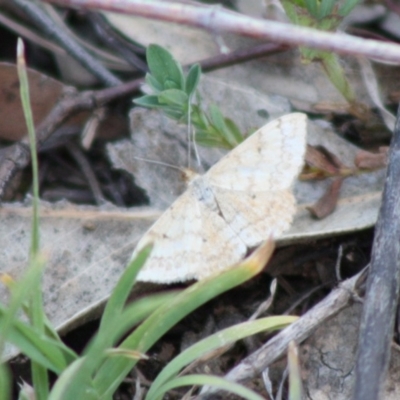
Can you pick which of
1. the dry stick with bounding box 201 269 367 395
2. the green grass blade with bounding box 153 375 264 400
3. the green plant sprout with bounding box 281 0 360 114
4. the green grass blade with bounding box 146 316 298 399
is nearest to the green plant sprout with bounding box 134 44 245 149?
the green plant sprout with bounding box 281 0 360 114

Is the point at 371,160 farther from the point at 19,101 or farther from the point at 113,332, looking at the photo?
the point at 19,101

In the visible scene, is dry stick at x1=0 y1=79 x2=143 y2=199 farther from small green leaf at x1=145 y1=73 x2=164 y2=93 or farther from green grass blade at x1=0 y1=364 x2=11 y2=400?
green grass blade at x1=0 y1=364 x2=11 y2=400

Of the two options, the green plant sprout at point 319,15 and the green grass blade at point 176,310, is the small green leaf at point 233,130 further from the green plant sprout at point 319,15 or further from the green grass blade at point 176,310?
the green grass blade at point 176,310

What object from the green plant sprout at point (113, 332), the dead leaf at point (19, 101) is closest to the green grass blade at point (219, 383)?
the green plant sprout at point (113, 332)

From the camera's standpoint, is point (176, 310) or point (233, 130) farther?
point (233, 130)

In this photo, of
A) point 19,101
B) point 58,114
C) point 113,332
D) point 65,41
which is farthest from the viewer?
point 65,41

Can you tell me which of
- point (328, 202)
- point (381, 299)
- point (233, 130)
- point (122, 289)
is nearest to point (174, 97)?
point (233, 130)
